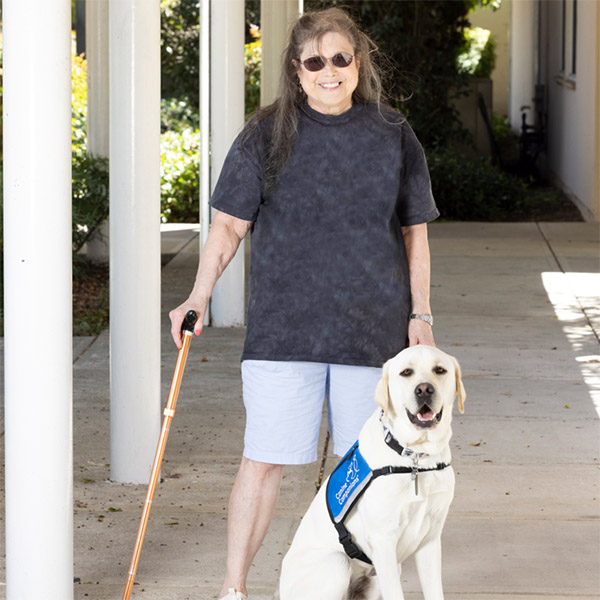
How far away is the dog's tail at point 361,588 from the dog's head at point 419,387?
0.58m

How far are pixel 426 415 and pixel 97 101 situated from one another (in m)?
9.79

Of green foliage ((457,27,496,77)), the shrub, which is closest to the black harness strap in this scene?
the shrub

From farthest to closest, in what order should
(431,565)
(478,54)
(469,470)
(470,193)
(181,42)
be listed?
(478,54), (181,42), (470,193), (469,470), (431,565)

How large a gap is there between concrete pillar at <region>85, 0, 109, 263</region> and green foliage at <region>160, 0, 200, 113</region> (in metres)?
9.35

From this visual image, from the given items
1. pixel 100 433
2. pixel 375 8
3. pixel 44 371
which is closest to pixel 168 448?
pixel 100 433

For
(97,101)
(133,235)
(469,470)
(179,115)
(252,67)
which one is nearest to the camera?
(133,235)

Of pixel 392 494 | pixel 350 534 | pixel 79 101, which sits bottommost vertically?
pixel 350 534

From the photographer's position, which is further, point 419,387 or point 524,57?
point 524,57

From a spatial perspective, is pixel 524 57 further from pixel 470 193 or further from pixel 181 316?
pixel 181 316

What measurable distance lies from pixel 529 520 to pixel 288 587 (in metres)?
1.77

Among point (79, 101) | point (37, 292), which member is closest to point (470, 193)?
point (79, 101)

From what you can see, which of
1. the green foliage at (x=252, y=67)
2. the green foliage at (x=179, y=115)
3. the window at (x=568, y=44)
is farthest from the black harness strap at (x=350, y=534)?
the green foliage at (x=179, y=115)

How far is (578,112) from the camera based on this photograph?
17672 mm

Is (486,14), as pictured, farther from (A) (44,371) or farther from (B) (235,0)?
(A) (44,371)
